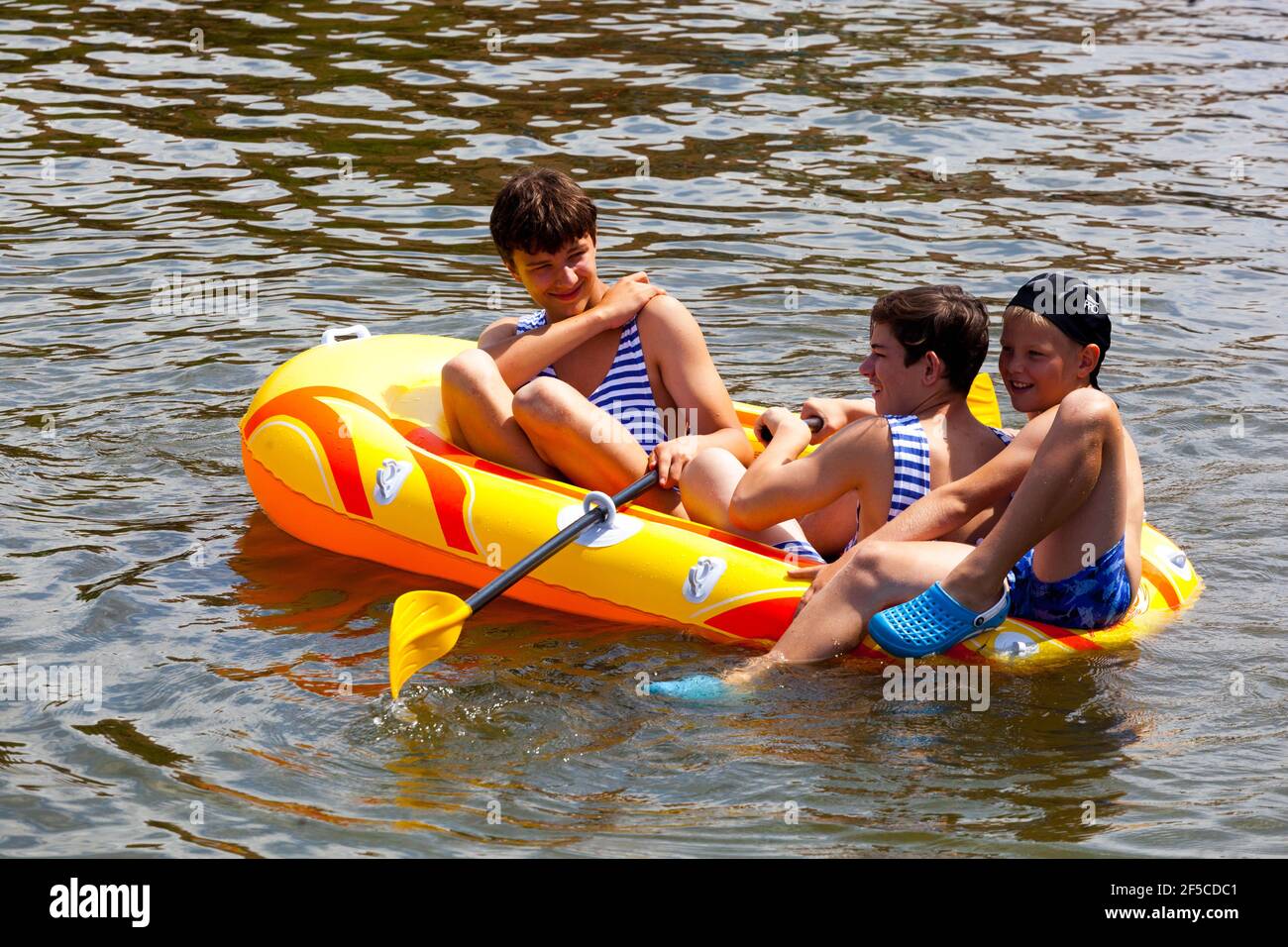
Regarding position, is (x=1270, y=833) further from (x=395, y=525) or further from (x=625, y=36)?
(x=625, y=36)

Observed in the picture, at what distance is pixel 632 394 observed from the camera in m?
4.84

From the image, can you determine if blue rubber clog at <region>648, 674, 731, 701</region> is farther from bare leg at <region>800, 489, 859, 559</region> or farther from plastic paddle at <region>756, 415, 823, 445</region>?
plastic paddle at <region>756, 415, 823, 445</region>

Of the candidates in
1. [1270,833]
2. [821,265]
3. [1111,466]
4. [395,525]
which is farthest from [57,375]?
[1270,833]

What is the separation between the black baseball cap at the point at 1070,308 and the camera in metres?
3.99

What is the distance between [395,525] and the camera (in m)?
4.80

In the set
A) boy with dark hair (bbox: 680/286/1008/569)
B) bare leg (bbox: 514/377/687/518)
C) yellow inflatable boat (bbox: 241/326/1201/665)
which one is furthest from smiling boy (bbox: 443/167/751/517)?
boy with dark hair (bbox: 680/286/1008/569)

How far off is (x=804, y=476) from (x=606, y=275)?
355 centimetres

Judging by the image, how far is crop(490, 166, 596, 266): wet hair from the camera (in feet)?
15.1

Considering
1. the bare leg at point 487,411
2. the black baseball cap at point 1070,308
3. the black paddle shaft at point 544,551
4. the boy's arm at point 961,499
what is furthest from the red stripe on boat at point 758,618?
the black baseball cap at point 1070,308

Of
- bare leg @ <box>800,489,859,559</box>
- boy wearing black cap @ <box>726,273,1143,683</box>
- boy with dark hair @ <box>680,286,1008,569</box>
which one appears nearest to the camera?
boy wearing black cap @ <box>726,273,1143,683</box>

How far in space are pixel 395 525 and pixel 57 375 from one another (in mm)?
2343

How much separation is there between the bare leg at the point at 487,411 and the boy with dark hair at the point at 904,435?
82cm

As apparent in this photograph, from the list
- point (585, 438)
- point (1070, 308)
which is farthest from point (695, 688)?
point (1070, 308)

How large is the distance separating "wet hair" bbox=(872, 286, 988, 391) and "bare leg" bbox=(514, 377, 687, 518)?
3.04ft
